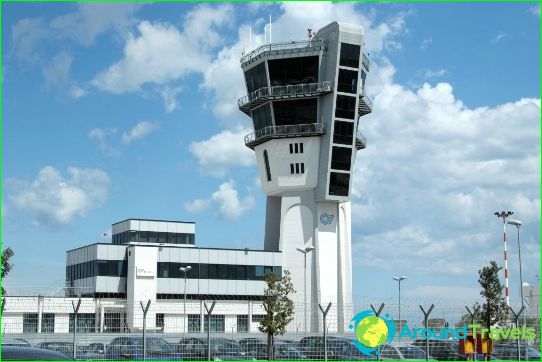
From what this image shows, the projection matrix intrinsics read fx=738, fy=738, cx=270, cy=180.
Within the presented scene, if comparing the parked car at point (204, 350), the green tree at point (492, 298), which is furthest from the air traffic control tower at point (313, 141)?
the parked car at point (204, 350)

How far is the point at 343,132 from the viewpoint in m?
70.9

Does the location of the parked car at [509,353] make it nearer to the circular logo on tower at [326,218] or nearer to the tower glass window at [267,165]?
the circular logo on tower at [326,218]

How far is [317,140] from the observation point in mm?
71250

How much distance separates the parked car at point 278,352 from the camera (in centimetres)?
3022

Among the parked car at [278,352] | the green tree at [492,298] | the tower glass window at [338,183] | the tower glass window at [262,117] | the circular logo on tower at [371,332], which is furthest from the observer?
the tower glass window at [262,117]

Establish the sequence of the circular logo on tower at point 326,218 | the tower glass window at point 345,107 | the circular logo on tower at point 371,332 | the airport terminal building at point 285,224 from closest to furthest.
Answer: the circular logo on tower at point 371,332, the airport terminal building at point 285,224, the tower glass window at point 345,107, the circular logo on tower at point 326,218

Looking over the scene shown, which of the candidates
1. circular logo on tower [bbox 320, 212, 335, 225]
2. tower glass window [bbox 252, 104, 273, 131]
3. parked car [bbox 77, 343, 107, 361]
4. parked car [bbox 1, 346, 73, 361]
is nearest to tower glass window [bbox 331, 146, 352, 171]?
circular logo on tower [bbox 320, 212, 335, 225]

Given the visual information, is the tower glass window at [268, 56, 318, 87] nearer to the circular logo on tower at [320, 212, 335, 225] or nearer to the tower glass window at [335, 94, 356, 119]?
the tower glass window at [335, 94, 356, 119]

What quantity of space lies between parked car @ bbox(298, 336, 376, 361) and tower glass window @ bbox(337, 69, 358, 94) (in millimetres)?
41780

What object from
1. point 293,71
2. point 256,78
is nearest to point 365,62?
point 293,71

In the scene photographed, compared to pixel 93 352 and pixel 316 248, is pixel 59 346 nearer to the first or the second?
pixel 93 352

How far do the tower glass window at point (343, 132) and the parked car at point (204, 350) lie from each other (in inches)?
1614

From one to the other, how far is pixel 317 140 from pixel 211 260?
1551 centimetres

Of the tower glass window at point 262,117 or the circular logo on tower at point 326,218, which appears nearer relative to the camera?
the tower glass window at point 262,117
